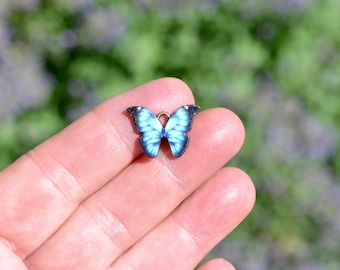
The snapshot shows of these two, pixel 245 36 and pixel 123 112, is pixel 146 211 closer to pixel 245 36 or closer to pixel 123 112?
pixel 123 112

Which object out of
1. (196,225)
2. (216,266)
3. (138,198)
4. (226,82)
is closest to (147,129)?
(138,198)

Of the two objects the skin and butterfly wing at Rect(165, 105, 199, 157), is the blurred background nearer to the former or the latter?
the skin

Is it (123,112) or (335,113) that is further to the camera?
(335,113)

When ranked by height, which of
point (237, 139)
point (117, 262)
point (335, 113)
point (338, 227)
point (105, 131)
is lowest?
point (338, 227)

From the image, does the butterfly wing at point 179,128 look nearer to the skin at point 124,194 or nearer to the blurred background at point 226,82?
the skin at point 124,194

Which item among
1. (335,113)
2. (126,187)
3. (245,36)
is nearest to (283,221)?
(335,113)

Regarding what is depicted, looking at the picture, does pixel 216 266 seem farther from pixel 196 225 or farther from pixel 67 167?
pixel 67 167

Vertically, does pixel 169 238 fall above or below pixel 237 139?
below
